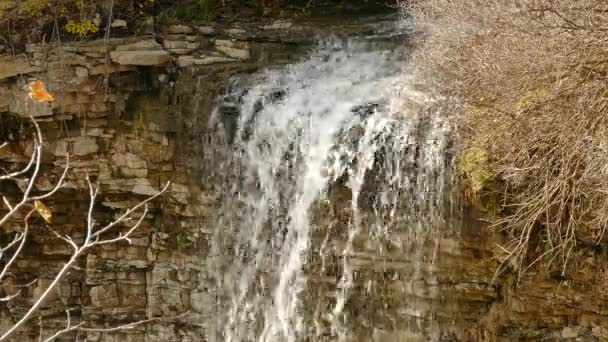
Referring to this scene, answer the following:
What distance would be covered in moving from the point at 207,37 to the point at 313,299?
10.3 ft

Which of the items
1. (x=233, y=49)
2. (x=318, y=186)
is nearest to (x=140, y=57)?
(x=233, y=49)

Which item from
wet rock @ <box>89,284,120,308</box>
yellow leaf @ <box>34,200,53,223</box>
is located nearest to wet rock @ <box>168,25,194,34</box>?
wet rock @ <box>89,284,120,308</box>

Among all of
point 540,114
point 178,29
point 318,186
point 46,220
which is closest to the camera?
point 540,114

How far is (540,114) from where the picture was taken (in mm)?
5062

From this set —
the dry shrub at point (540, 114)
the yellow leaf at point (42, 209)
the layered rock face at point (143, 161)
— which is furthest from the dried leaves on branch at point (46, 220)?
the dry shrub at point (540, 114)

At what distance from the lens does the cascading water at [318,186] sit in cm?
586

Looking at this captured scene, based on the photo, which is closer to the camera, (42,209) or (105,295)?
(42,209)

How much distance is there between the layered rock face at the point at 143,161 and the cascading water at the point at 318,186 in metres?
0.12

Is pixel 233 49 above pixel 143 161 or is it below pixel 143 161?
above

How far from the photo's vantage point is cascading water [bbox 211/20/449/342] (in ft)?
19.2

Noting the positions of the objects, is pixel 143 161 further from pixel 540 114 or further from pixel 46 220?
pixel 540 114

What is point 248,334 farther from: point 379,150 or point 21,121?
point 21,121

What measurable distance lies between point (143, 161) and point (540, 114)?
400cm

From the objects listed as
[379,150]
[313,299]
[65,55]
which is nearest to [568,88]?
[379,150]
